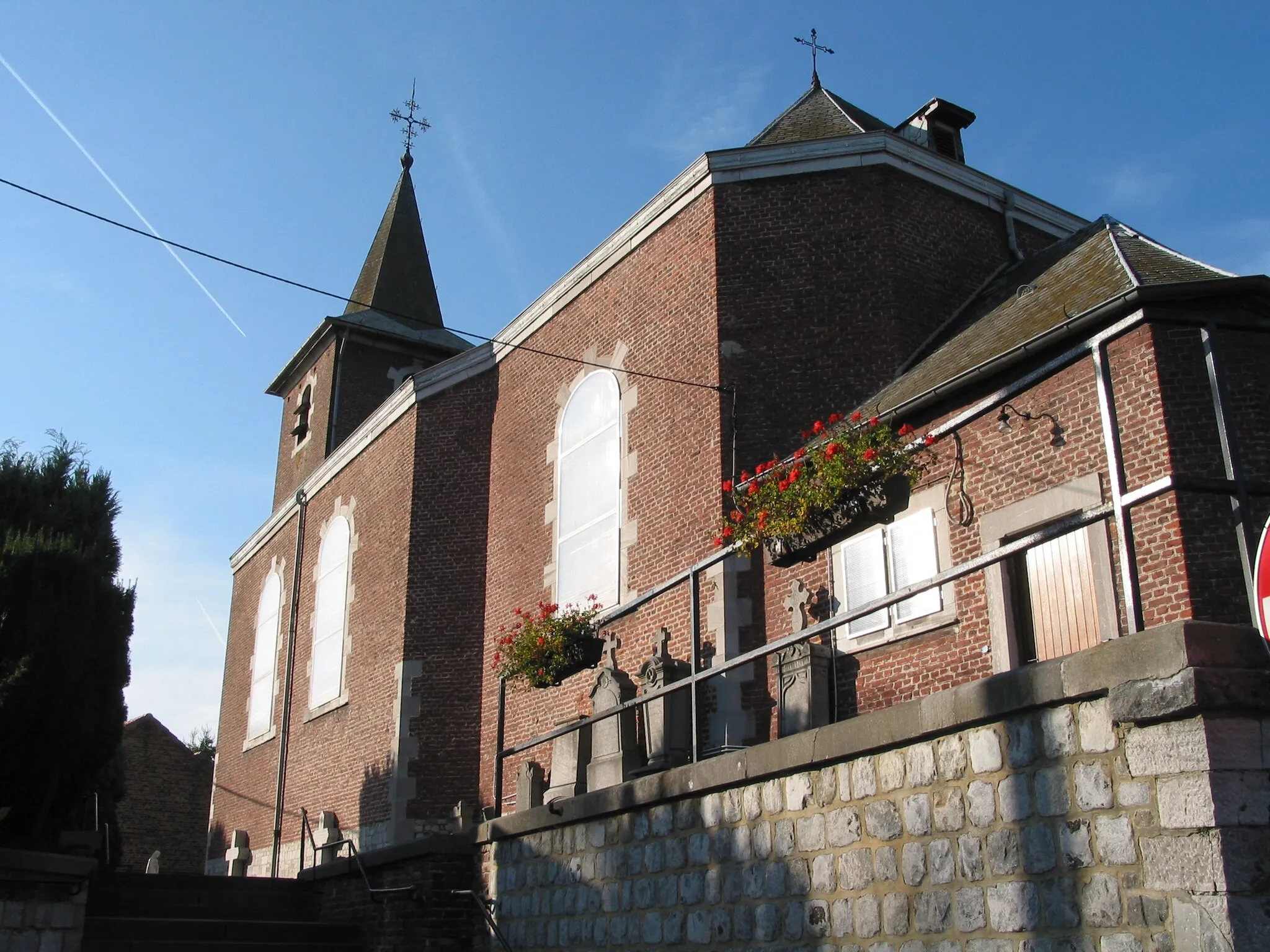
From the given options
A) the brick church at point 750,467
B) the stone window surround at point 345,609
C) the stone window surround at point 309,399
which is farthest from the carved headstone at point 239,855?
the stone window surround at point 309,399

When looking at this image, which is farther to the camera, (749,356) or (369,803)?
(369,803)

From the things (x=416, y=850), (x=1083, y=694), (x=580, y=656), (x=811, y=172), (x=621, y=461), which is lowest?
(x=416, y=850)

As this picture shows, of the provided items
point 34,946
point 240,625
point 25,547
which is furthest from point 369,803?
point 240,625

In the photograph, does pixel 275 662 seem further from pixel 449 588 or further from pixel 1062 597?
pixel 1062 597

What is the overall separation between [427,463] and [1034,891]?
40.0 feet

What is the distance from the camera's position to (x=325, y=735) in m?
17.4

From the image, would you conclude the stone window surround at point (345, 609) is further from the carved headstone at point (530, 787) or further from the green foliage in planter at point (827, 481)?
the green foliage in planter at point (827, 481)

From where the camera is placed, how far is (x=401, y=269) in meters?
26.8

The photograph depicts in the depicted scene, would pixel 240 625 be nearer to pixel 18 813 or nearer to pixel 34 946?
pixel 18 813

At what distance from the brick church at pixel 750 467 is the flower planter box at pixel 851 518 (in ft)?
0.27

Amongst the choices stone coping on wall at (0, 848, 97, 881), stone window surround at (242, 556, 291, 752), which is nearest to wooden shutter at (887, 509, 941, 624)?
stone coping on wall at (0, 848, 97, 881)

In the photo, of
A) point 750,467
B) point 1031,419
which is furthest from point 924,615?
point 750,467

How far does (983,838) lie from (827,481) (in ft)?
9.43

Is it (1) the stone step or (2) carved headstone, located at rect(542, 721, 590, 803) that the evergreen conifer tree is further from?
(2) carved headstone, located at rect(542, 721, 590, 803)
